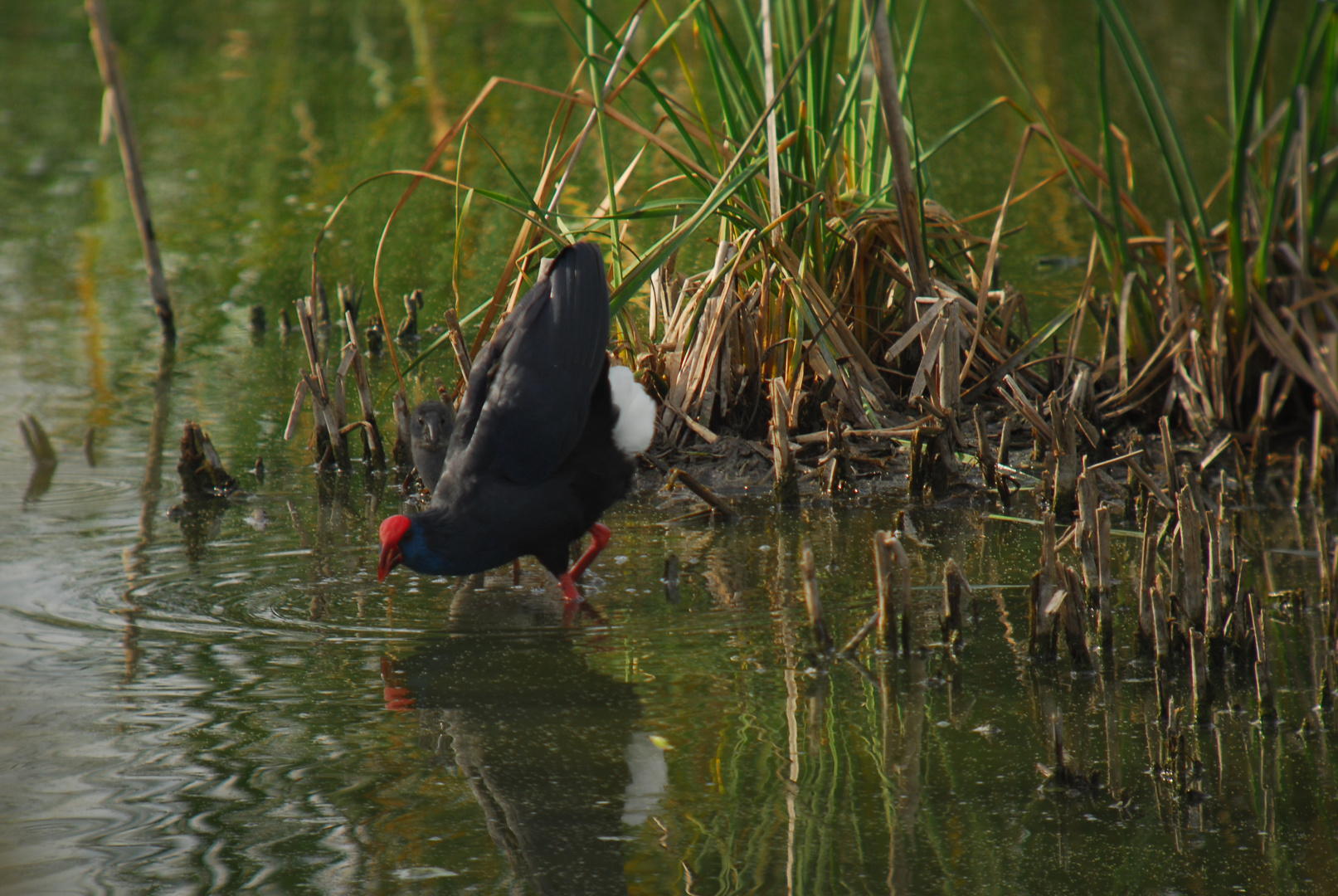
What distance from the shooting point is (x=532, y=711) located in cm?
333

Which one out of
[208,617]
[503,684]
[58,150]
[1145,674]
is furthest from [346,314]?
[58,150]

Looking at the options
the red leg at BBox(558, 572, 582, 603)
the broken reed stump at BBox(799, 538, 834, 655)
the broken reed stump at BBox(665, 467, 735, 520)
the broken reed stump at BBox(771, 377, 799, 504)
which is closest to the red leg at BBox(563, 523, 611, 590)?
the red leg at BBox(558, 572, 582, 603)

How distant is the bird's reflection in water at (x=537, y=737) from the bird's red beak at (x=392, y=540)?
0.25 m

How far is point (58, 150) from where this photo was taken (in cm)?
1081

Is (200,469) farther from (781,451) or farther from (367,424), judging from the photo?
(781,451)

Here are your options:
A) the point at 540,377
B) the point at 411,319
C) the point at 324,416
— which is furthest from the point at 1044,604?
the point at 411,319

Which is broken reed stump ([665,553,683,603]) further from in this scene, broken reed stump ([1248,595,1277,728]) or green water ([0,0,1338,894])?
broken reed stump ([1248,595,1277,728])

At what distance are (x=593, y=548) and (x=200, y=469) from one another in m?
1.66

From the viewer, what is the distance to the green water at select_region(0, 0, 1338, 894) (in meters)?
2.62

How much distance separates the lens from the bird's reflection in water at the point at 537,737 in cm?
269

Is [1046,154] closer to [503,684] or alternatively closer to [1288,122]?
[1288,122]

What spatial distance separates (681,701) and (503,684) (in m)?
0.49

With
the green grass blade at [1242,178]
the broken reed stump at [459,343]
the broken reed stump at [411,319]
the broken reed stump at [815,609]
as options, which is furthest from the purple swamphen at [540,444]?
the broken reed stump at [411,319]

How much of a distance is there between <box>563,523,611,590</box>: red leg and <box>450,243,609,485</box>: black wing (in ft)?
1.11
